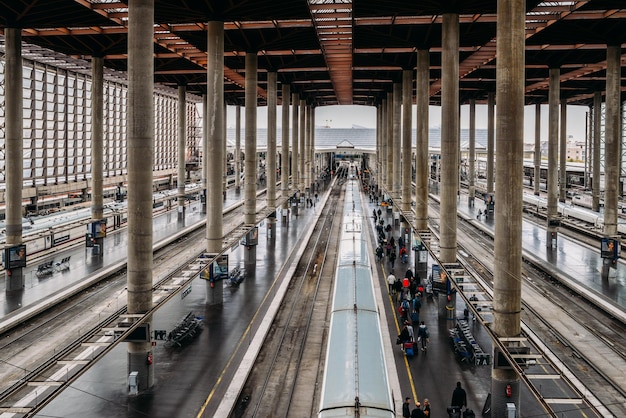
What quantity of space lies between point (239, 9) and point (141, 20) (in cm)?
1190

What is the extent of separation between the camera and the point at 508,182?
1762 centimetres

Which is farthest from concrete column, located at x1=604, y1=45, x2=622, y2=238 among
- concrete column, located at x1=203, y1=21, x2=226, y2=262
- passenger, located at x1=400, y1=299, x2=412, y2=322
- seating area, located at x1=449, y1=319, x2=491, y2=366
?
concrete column, located at x1=203, y1=21, x2=226, y2=262

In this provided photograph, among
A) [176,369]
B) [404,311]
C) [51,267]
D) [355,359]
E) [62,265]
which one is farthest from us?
[62,265]

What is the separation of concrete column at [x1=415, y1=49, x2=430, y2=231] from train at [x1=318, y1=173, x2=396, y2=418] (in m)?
16.5

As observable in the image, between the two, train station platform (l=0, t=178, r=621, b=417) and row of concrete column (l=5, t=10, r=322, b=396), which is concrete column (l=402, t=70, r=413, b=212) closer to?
row of concrete column (l=5, t=10, r=322, b=396)

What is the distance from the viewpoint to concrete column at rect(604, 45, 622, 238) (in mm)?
37406

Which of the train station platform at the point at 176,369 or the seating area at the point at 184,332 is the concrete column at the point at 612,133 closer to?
the train station platform at the point at 176,369

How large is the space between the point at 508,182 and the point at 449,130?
12165 mm

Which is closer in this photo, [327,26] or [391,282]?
[391,282]

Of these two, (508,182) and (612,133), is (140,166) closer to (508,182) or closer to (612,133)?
(508,182)

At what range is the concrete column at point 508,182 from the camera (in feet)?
55.8


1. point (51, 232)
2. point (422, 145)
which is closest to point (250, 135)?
point (422, 145)

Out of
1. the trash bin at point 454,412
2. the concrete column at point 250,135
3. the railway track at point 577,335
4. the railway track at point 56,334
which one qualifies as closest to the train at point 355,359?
the trash bin at point 454,412

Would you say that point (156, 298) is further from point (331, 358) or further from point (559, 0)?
point (559, 0)
